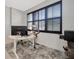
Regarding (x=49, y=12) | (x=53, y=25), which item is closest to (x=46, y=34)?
(x=53, y=25)

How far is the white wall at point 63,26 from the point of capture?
3.27 m

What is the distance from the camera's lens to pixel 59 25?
413 cm

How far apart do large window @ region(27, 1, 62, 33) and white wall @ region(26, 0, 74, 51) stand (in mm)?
234

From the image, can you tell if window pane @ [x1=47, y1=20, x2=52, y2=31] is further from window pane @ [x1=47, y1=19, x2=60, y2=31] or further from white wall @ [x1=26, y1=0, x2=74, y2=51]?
white wall @ [x1=26, y1=0, x2=74, y2=51]

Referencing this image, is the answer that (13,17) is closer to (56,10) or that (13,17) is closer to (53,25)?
(53,25)

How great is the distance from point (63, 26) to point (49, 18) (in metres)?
1.19

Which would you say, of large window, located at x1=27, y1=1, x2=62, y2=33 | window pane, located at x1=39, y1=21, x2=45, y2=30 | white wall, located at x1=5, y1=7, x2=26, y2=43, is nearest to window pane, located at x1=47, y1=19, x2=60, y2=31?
large window, located at x1=27, y1=1, x2=62, y2=33

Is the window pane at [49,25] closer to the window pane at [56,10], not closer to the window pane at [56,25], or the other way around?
the window pane at [56,25]

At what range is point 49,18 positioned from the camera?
4785 mm

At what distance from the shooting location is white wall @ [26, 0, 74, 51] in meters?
3.27

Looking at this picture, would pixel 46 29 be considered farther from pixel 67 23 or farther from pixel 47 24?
pixel 67 23
